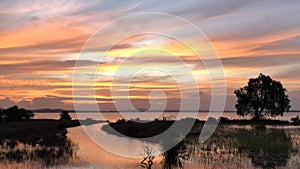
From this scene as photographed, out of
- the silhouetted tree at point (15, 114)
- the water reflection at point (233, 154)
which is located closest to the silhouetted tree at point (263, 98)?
the water reflection at point (233, 154)

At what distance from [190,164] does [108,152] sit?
798 cm

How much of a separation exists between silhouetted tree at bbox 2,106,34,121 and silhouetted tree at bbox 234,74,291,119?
158 feet

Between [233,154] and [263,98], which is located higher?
[263,98]

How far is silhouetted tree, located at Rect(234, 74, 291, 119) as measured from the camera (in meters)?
72.5

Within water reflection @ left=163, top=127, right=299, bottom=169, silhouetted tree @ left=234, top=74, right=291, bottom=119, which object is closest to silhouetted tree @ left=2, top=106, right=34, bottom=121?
silhouetted tree @ left=234, top=74, right=291, bottom=119

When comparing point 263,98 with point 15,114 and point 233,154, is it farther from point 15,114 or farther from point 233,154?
point 15,114

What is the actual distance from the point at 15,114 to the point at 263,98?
52640 millimetres

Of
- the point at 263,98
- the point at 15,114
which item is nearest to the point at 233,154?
the point at 263,98

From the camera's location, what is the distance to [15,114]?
90125 mm

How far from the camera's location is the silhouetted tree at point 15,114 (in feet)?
291

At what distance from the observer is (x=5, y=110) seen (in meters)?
89.3

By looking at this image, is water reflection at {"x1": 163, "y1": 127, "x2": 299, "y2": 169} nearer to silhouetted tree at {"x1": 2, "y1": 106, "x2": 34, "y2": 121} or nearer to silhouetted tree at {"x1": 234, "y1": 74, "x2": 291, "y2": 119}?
silhouetted tree at {"x1": 234, "y1": 74, "x2": 291, "y2": 119}

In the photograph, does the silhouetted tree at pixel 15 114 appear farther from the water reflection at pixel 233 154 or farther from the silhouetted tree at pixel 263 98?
the water reflection at pixel 233 154

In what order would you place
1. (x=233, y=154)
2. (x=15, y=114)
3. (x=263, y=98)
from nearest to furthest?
(x=233, y=154), (x=263, y=98), (x=15, y=114)
